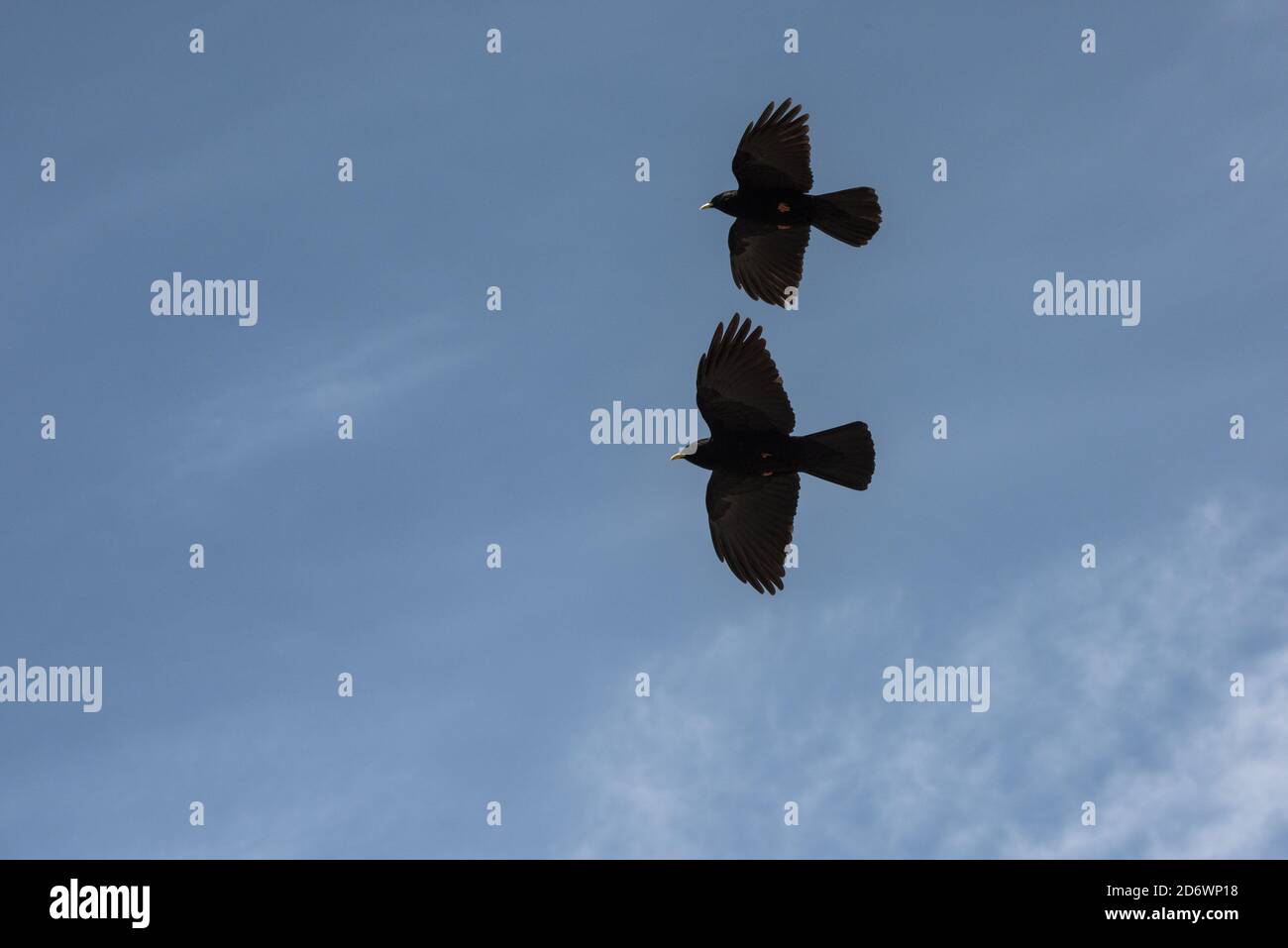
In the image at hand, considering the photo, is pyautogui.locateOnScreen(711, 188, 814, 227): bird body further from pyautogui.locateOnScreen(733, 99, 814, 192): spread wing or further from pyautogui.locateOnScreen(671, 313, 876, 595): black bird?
pyautogui.locateOnScreen(671, 313, 876, 595): black bird

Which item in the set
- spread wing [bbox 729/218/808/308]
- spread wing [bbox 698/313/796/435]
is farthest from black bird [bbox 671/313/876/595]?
spread wing [bbox 729/218/808/308]

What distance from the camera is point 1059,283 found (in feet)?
83.0

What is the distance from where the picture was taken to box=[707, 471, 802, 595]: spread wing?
1917cm

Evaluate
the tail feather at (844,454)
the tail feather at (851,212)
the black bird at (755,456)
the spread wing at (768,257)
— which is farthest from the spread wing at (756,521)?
the tail feather at (851,212)

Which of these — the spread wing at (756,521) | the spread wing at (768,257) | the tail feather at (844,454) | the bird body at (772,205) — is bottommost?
the spread wing at (756,521)

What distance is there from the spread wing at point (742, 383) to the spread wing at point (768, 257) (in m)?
2.42

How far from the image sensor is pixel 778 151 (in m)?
20.2

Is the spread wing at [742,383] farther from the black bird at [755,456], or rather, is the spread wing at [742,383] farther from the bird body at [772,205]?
the bird body at [772,205]

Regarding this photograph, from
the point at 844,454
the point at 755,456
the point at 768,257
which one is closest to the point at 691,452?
the point at 755,456

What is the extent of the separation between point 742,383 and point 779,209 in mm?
3050

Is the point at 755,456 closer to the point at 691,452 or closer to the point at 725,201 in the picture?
the point at 691,452

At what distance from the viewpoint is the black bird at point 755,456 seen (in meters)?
18.3

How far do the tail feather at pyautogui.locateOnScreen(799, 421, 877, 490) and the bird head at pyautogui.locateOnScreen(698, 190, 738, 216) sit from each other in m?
3.54
